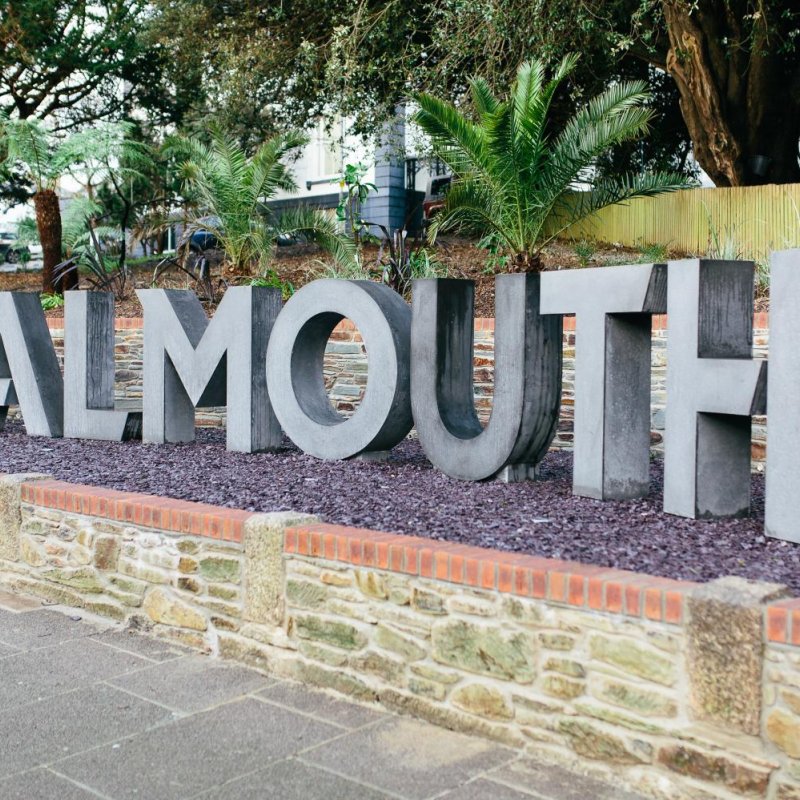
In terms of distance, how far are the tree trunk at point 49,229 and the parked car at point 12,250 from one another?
8979 mm

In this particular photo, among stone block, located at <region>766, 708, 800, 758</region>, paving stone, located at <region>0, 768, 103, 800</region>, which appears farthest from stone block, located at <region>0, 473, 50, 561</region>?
stone block, located at <region>766, 708, 800, 758</region>

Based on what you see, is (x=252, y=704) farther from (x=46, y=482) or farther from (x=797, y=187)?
(x=797, y=187)

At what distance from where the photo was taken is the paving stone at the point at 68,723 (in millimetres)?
3969

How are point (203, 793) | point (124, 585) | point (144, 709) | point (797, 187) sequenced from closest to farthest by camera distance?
1. point (203, 793)
2. point (144, 709)
3. point (124, 585)
4. point (797, 187)

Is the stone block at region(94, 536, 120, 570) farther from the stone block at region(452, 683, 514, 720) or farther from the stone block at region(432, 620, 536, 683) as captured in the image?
the stone block at region(452, 683, 514, 720)

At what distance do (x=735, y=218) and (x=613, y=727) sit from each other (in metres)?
11.7

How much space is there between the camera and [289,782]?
3701 millimetres

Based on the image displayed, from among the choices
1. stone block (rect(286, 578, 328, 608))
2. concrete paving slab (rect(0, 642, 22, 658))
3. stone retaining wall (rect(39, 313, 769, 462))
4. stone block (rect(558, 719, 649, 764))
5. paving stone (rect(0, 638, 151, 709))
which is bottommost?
paving stone (rect(0, 638, 151, 709))

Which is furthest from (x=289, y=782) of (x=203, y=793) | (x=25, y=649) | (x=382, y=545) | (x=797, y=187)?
(x=797, y=187)

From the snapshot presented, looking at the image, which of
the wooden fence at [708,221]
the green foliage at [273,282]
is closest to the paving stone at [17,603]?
the green foliage at [273,282]

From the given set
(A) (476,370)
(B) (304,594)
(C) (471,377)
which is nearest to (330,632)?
(B) (304,594)

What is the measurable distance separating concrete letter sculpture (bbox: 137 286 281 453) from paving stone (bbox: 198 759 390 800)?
4137 millimetres

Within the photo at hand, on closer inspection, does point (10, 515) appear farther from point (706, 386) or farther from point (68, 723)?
point (706, 386)

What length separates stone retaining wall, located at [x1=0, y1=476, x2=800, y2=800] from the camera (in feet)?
11.2
